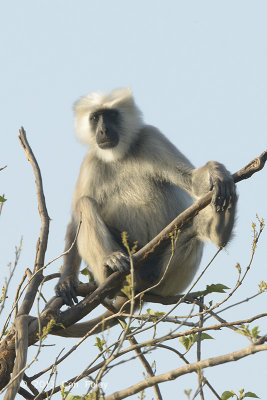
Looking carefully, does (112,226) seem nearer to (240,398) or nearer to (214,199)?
(214,199)

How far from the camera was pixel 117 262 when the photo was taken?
6441 mm

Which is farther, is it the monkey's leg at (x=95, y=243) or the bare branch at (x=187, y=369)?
the monkey's leg at (x=95, y=243)

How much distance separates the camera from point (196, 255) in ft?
23.2

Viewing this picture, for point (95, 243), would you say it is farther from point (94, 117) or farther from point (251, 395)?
point (251, 395)

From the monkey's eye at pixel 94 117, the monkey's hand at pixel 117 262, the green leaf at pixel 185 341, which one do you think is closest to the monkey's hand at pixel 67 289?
the monkey's hand at pixel 117 262

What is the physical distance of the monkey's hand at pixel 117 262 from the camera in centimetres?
639

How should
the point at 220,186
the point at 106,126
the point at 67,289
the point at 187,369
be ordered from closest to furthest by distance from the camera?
the point at 187,369
the point at 220,186
the point at 67,289
the point at 106,126

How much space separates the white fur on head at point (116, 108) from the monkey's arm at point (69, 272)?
924 mm

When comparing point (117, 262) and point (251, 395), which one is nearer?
point (251, 395)

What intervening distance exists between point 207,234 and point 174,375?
3114 millimetres

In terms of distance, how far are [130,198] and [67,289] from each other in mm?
1358

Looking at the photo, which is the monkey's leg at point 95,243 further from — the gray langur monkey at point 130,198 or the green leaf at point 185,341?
the green leaf at point 185,341

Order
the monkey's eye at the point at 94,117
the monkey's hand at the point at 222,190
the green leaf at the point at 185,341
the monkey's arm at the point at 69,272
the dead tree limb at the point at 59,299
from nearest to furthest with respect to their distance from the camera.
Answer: the green leaf at the point at 185,341, the dead tree limb at the point at 59,299, the monkey's hand at the point at 222,190, the monkey's arm at the point at 69,272, the monkey's eye at the point at 94,117

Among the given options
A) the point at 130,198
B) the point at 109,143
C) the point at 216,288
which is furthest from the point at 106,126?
the point at 216,288
